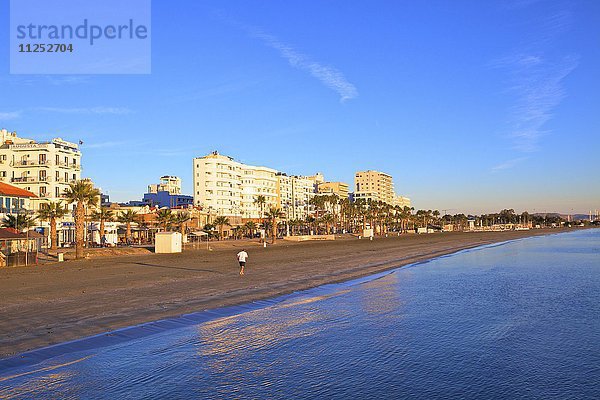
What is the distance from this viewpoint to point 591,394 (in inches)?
378

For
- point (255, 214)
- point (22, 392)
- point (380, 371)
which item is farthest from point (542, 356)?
point (255, 214)

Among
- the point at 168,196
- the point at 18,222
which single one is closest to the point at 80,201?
the point at 18,222

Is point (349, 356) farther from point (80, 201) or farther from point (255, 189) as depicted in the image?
point (255, 189)

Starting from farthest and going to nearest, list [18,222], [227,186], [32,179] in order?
1. [227,186]
2. [32,179]
3. [18,222]

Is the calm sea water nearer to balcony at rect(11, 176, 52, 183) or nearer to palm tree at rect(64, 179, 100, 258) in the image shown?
palm tree at rect(64, 179, 100, 258)

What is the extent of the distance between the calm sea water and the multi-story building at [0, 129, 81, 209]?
209ft

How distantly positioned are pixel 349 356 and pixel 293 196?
152m

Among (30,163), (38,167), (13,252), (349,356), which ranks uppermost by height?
(30,163)

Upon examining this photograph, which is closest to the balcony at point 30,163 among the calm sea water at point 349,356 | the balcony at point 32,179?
the balcony at point 32,179

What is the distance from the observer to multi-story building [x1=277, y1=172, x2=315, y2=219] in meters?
157

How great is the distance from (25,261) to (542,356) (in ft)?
126

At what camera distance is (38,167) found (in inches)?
2901

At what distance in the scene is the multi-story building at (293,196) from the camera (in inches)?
6163

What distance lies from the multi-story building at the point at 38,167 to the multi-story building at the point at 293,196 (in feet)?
266
